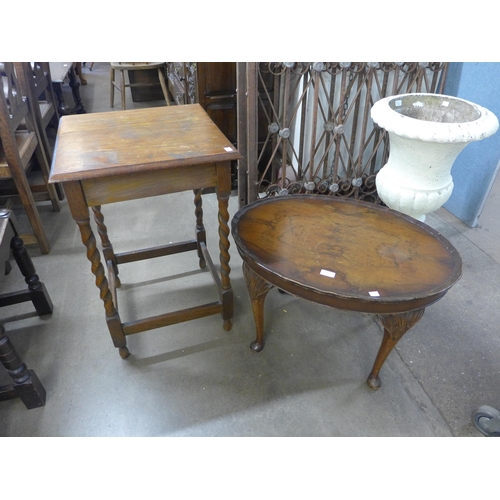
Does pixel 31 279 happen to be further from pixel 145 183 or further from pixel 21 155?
pixel 145 183

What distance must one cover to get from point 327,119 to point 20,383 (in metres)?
1.96

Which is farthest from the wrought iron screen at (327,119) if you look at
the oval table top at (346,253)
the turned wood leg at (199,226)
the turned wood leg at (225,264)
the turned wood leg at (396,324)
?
the turned wood leg at (396,324)

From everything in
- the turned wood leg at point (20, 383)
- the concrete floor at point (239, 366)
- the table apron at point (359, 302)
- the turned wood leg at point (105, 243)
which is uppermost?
the table apron at point (359, 302)

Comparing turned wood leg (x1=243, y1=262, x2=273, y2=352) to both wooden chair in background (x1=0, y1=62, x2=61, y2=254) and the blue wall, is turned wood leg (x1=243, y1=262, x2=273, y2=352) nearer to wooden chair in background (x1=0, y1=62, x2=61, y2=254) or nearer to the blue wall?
wooden chair in background (x1=0, y1=62, x2=61, y2=254)

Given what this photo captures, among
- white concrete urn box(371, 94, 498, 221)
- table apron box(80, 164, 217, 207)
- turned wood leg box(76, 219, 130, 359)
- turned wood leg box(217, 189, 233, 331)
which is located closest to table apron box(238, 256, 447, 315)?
turned wood leg box(217, 189, 233, 331)

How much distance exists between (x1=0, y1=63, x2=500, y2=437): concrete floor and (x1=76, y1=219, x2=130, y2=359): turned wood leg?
0.12m

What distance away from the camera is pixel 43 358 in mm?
1621

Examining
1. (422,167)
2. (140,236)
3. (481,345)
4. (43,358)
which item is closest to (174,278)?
(140,236)

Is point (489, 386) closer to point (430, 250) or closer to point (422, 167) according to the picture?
point (430, 250)

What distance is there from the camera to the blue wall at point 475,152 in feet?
7.17

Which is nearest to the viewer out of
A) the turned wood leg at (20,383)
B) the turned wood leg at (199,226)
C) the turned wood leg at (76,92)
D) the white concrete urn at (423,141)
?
the turned wood leg at (20,383)

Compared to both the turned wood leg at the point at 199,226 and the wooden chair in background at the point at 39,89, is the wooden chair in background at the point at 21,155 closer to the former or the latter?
the wooden chair in background at the point at 39,89

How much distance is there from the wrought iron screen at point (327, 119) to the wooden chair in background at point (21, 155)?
114cm

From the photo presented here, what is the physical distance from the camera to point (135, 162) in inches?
46.3
